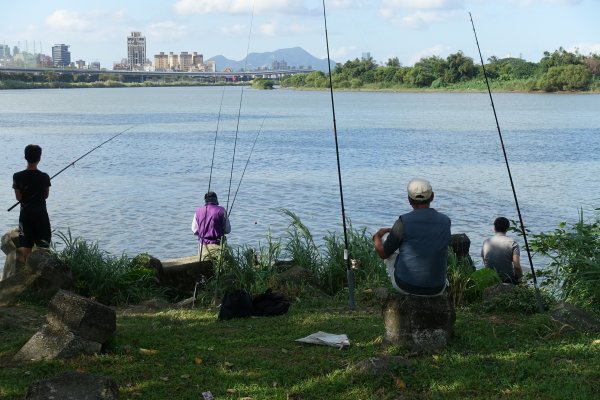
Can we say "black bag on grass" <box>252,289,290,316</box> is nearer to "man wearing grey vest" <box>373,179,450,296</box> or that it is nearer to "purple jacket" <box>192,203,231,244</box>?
"man wearing grey vest" <box>373,179,450,296</box>

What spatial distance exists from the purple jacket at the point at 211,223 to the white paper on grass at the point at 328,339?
4285 millimetres

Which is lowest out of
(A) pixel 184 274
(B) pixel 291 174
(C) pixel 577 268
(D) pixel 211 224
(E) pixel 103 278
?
(B) pixel 291 174

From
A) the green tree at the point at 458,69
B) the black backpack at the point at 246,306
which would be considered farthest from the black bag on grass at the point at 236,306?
the green tree at the point at 458,69

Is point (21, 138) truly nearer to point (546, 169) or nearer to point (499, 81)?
point (546, 169)

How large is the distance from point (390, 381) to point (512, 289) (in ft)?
9.34

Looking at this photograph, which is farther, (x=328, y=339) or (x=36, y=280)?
(x=36, y=280)

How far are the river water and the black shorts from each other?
8.53ft

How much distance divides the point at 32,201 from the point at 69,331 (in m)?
3.72

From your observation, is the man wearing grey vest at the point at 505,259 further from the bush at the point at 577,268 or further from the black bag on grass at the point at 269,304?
the black bag on grass at the point at 269,304

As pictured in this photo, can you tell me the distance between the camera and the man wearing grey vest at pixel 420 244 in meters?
6.14

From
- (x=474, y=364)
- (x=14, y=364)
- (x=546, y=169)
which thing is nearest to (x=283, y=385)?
(x=474, y=364)

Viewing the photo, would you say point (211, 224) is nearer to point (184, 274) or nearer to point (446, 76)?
point (184, 274)

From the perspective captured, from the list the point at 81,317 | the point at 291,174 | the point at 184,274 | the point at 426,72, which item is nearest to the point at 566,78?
the point at 426,72

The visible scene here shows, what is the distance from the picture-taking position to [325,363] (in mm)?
6059
